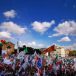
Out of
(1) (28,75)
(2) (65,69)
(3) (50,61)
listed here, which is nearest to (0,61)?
(1) (28,75)

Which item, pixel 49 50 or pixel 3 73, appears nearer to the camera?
pixel 3 73

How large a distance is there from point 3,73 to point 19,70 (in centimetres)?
120

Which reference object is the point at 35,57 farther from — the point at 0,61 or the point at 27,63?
the point at 0,61

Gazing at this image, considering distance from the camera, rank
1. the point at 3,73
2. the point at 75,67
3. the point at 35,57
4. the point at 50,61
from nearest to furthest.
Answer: the point at 3,73
the point at 35,57
the point at 50,61
the point at 75,67

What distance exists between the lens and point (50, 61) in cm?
2367

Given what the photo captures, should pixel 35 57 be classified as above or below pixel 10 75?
above

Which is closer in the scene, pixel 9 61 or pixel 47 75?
pixel 9 61

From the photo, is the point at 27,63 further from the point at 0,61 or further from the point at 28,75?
the point at 0,61

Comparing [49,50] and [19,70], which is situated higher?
[49,50]

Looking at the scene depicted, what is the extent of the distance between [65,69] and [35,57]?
6.34 m

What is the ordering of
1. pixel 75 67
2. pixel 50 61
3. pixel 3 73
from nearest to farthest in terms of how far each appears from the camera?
1. pixel 3 73
2. pixel 50 61
3. pixel 75 67

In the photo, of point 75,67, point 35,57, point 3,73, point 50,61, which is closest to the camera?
point 3,73

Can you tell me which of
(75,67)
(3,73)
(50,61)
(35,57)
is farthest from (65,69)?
(3,73)

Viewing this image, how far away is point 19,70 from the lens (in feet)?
63.4
